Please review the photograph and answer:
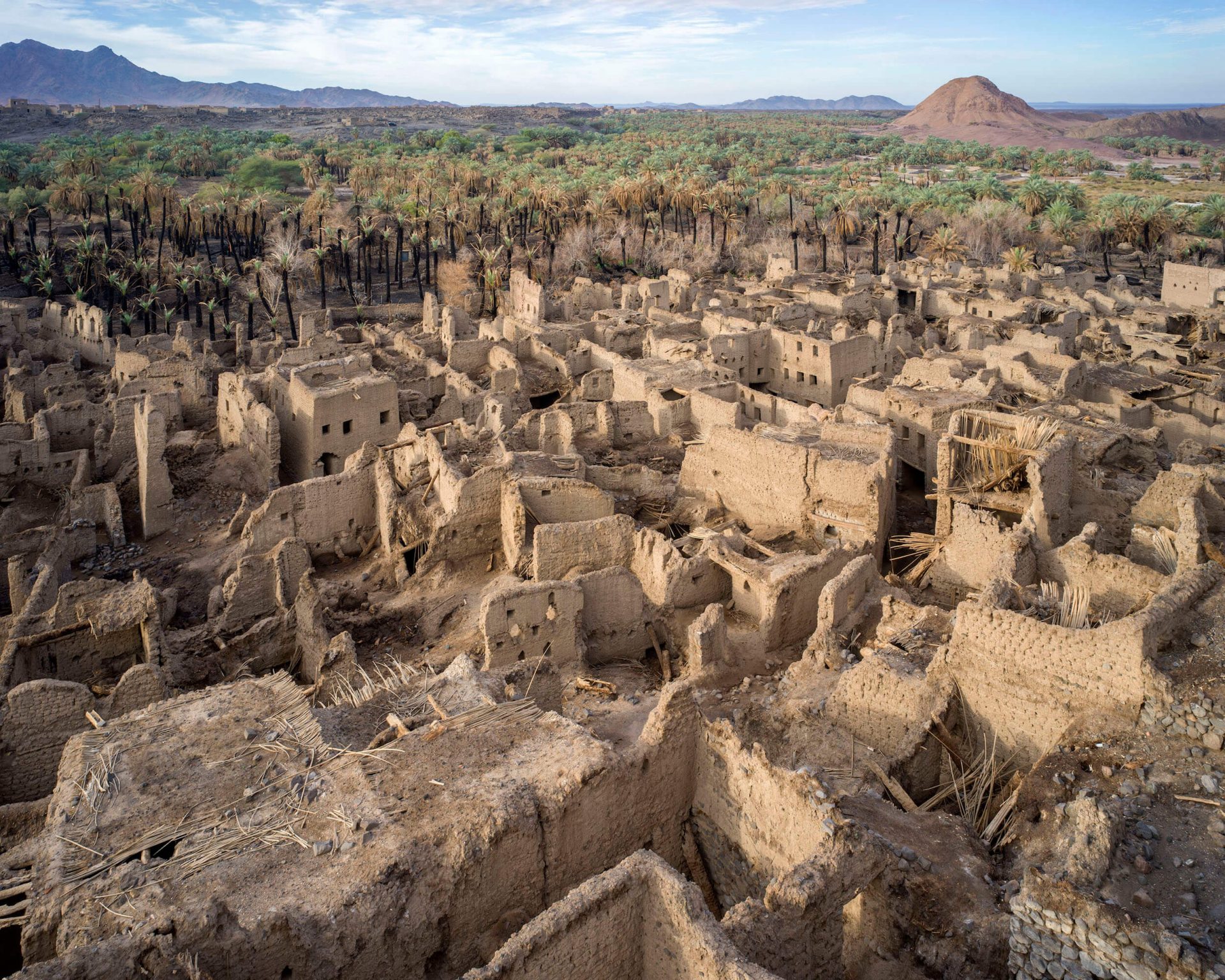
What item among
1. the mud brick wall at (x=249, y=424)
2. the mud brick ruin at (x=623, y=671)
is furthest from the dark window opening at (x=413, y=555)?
the mud brick wall at (x=249, y=424)

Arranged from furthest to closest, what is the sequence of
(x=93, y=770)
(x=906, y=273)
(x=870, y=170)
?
1. (x=870, y=170)
2. (x=906, y=273)
3. (x=93, y=770)

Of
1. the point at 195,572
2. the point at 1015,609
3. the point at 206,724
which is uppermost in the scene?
the point at 1015,609

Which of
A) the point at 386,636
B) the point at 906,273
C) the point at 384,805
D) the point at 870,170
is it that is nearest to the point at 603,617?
the point at 386,636

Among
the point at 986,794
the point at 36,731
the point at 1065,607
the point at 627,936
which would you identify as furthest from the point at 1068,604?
the point at 36,731

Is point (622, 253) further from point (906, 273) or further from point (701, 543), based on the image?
point (701, 543)

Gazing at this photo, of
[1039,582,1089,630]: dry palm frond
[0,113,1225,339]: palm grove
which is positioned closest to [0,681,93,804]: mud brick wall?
[1039,582,1089,630]: dry palm frond

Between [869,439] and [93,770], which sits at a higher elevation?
[869,439]

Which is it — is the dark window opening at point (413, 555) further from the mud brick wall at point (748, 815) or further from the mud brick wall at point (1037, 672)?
the mud brick wall at point (1037, 672)
